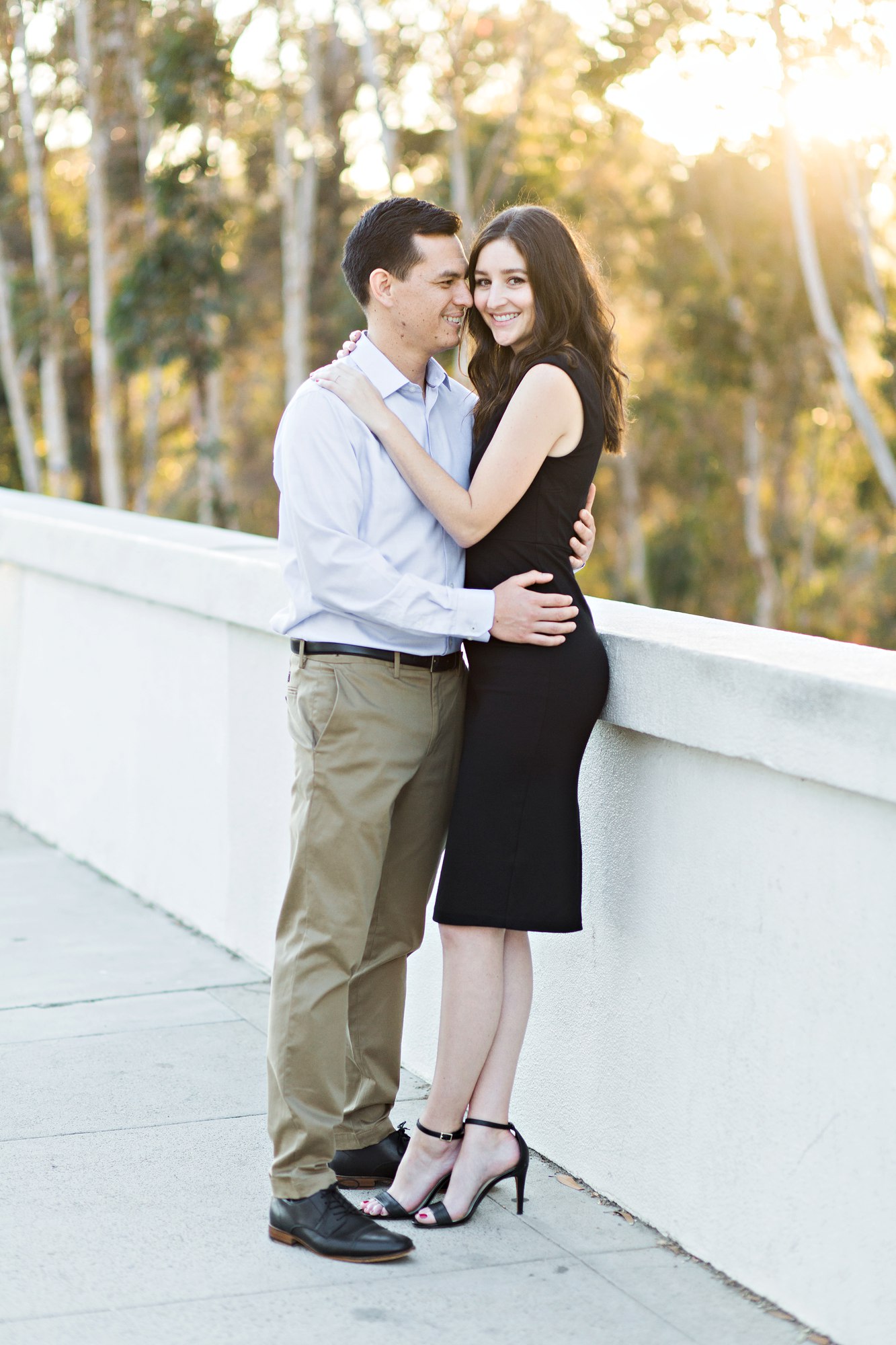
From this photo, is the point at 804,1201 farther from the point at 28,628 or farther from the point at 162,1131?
the point at 28,628

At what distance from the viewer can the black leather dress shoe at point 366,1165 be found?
3.57 meters

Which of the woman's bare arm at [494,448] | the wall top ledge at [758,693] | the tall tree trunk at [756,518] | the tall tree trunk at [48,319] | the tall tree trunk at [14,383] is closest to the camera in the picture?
Result: the wall top ledge at [758,693]

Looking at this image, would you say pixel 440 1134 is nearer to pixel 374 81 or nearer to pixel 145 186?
pixel 374 81

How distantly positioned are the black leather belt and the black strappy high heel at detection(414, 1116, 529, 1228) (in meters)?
0.96

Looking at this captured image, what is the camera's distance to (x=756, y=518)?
26.0m

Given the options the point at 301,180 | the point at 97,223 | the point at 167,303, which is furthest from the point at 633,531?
the point at 167,303

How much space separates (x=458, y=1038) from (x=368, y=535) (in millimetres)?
1059

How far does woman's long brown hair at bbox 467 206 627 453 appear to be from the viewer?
3225 millimetres

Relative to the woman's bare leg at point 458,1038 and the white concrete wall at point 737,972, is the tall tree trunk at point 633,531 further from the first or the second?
the woman's bare leg at point 458,1038

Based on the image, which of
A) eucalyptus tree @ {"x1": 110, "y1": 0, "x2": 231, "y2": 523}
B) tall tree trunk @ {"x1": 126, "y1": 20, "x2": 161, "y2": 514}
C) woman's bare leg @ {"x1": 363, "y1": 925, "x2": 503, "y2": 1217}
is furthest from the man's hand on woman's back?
tall tree trunk @ {"x1": 126, "y1": 20, "x2": 161, "y2": 514}

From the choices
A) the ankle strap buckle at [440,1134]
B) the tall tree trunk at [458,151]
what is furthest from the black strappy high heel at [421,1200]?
the tall tree trunk at [458,151]

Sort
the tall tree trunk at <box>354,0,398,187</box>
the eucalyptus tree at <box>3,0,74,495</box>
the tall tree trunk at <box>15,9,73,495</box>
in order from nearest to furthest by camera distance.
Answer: the tall tree trunk at <box>354,0,398,187</box> → the eucalyptus tree at <box>3,0,74,495</box> → the tall tree trunk at <box>15,9,73,495</box>

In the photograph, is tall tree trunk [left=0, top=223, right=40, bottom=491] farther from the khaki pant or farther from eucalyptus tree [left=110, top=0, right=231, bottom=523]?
the khaki pant

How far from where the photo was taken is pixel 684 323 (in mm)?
24562
